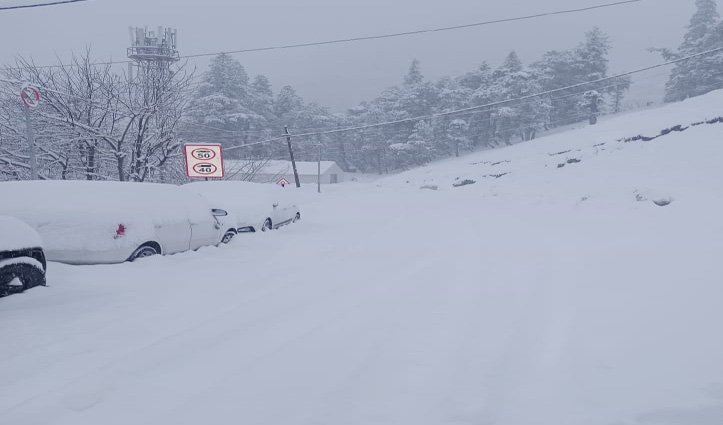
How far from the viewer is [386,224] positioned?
45.0 feet

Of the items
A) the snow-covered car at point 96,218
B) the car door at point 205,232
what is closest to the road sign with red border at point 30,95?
the snow-covered car at point 96,218

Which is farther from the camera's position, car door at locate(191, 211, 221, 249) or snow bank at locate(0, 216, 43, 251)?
car door at locate(191, 211, 221, 249)

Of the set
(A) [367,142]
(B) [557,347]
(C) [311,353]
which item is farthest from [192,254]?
(A) [367,142]

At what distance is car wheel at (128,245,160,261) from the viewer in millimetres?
6869

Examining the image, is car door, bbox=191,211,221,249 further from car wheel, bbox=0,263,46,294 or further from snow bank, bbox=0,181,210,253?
car wheel, bbox=0,263,46,294

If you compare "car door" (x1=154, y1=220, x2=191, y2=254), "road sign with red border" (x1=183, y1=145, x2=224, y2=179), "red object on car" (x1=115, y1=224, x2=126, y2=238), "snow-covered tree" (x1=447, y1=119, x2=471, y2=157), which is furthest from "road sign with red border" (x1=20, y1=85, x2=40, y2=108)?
"snow-covered tree" (x1=447, y1=119, x2=471, y2=157)

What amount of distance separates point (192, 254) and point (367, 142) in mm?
61749

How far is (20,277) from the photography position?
193 inches

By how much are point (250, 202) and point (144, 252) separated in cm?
492

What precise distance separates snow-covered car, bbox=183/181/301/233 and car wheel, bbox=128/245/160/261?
358 centimetres

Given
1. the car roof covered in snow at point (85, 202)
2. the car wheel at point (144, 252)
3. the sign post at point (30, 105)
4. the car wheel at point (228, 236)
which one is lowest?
the car wheel at point (228, 236)

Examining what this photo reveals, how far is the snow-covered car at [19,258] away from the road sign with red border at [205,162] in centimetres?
999

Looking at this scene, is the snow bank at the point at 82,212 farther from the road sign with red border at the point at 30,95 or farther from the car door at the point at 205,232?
the road sign with red border at the point at 30,95

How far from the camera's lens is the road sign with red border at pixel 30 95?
1296 cm
